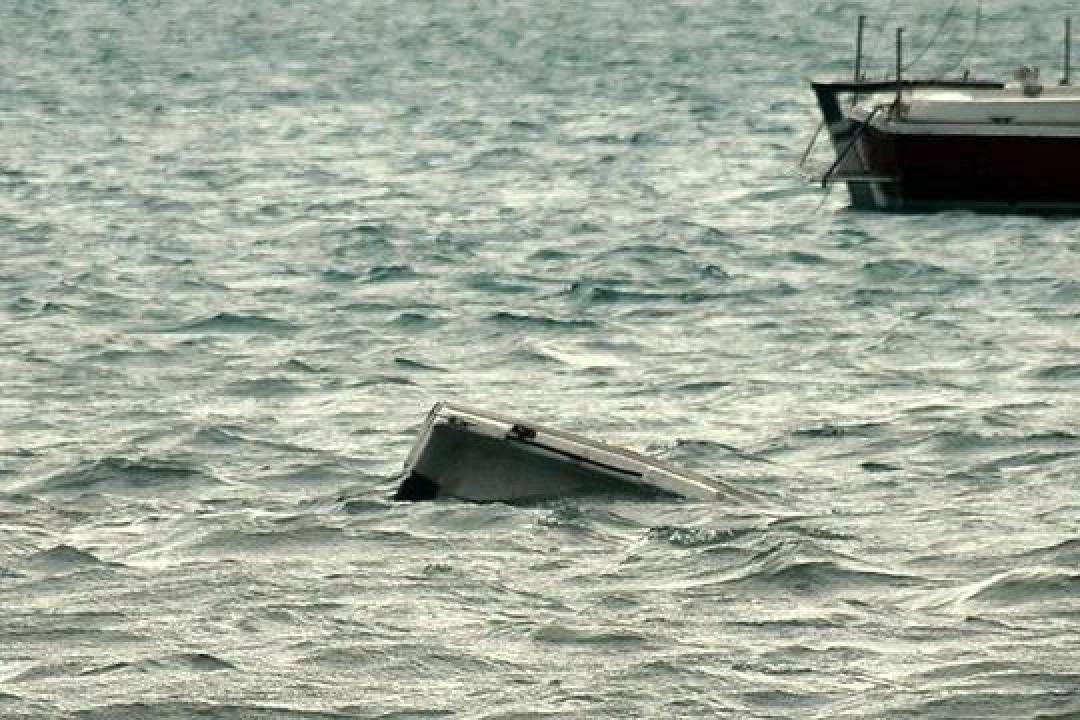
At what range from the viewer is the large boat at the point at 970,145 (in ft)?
126

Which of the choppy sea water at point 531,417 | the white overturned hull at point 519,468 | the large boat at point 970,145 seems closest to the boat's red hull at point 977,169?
the large boat at point 970,145

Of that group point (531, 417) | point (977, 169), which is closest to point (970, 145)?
point (977, 169)

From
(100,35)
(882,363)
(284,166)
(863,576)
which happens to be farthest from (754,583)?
(100,35)

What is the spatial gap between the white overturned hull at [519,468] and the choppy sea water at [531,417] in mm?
210

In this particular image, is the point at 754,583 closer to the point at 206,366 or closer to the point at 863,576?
the point at 863,576

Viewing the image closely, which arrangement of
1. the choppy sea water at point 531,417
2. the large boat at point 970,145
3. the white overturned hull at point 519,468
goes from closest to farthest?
the choppy sea water at point 531,417, the white overturned hull at point 519,468, the large boat at point 970,145

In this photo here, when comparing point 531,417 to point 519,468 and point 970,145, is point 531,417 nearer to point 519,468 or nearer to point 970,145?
point 519,468

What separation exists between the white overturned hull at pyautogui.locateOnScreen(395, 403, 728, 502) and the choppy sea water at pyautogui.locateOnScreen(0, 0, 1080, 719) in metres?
0.21

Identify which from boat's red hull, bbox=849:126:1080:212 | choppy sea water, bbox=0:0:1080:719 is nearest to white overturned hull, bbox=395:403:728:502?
choppy sea water, bbox=0:0:1080:719

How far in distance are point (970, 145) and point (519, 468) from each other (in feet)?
67.0

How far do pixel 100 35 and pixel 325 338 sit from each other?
84420 mm

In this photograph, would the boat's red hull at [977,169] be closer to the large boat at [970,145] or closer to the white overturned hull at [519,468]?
the large boat at [970,145]

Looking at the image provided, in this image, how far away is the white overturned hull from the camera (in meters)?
19.6

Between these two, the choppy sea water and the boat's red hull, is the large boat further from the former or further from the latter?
the choppy sea water
